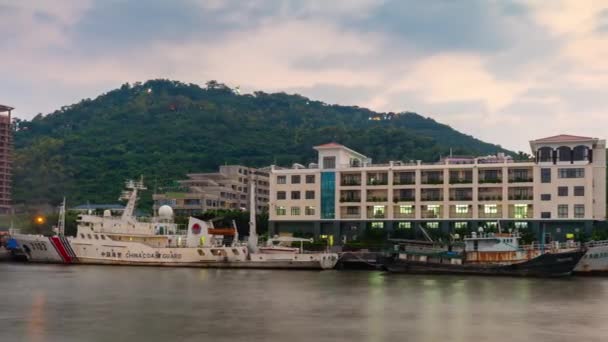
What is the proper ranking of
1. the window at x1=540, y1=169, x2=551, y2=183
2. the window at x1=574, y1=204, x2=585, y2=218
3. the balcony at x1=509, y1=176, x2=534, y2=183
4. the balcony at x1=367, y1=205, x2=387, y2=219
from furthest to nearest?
the balcony at x1=367, y1=205, x2=387, y2=219
the balcony at x1=509, y1=176, x2=534, y2=183
the window at x1=540, y1=169, x2=551, y2=183
the window at x1=574, y1=204, x2=585, y2=218

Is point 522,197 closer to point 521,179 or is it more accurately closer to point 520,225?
point 521,179

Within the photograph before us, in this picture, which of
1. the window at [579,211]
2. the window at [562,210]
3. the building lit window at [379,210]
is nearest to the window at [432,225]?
the building lit window at [379,210]

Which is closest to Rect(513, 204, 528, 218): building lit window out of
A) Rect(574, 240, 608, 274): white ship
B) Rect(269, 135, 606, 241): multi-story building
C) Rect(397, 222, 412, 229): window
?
Rect(269, 135, 606, 241): multi-story building

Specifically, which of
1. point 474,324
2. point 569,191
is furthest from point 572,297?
point 569,191

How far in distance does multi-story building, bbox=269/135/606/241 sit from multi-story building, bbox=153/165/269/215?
121 feet

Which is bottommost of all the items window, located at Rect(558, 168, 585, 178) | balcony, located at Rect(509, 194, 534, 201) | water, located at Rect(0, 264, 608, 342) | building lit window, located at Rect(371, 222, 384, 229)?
water, located at Rect(0, 264, 608, 342)

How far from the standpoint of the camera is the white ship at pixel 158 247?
65.2 meters

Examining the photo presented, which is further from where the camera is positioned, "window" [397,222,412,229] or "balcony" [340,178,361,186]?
"balcony" [340,178,361,186]

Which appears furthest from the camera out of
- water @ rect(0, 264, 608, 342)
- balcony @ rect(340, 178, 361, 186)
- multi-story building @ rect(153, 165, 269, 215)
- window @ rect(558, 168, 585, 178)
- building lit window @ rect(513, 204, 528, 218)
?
multi-story building @ rect(153, 165, 269, 215)

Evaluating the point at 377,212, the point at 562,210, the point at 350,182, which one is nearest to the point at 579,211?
the point at 562,210

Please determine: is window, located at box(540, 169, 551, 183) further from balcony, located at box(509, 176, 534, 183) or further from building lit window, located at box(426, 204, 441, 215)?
building lit window, located at box(426, 204, 441, 215)

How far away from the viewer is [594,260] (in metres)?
59.9

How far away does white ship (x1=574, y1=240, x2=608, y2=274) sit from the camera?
59.6 metres

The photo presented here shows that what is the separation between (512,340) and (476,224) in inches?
2227
